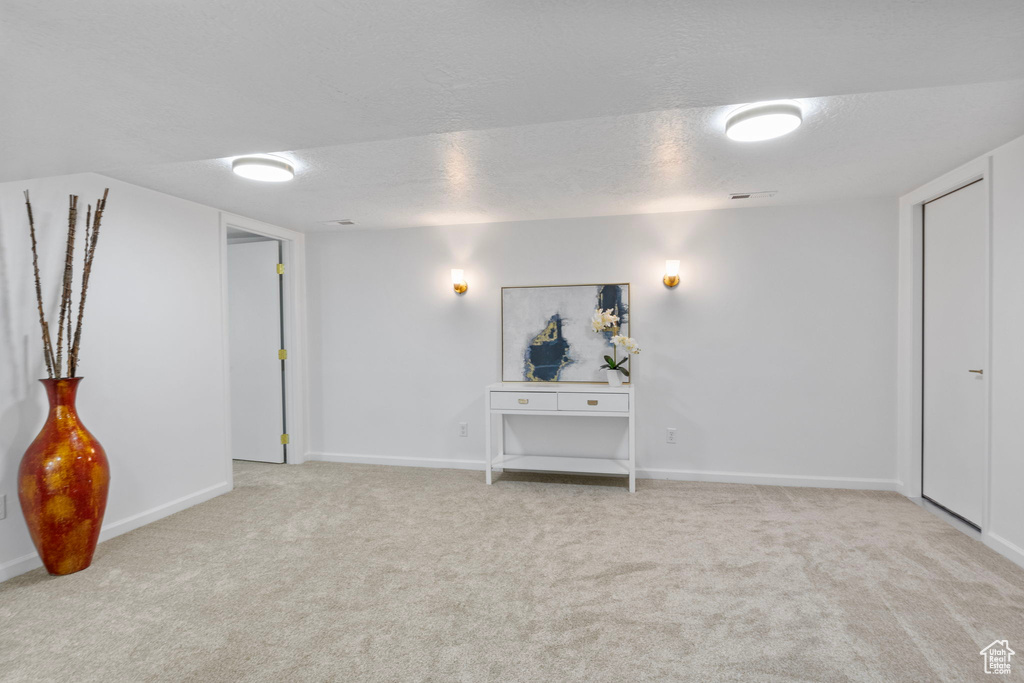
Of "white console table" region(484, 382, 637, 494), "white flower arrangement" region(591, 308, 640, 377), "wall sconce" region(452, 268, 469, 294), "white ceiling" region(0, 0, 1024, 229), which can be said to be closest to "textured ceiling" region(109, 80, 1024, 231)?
"white ceiling" region(0, 0, 1024, 229)

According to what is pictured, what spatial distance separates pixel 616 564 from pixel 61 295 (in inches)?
130

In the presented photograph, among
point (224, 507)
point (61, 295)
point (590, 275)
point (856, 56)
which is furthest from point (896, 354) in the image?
point (61, 295)

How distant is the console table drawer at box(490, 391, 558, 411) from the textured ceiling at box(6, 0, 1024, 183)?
2.48m

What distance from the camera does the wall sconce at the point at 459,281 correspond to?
4.39 metres

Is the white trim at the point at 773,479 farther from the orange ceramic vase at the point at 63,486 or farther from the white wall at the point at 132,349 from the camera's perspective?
the orange ceramic vase at the point at 63,486

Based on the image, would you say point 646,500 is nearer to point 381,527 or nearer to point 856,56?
point 381,527

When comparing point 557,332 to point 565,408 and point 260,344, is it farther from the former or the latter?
point 260,344

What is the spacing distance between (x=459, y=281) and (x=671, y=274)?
5.79 feet

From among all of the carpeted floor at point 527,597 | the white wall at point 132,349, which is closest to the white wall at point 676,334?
the carpeted floor at point 527,597

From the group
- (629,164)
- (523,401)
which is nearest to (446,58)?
(629,164)

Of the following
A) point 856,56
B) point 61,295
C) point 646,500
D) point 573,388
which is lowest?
point 646,500

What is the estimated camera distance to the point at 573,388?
405 centimetres

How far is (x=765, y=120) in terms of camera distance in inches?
85.1

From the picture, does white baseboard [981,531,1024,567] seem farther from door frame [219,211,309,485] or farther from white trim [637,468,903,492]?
door frame [219,211,309,485]
